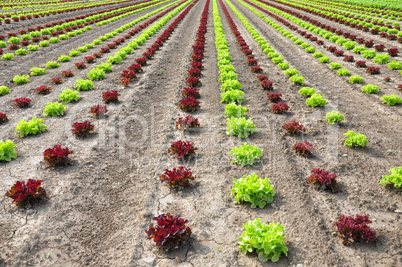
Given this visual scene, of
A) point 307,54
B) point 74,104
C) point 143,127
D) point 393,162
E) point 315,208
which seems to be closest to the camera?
point 315,208

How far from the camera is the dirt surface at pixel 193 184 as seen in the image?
5.23 meters

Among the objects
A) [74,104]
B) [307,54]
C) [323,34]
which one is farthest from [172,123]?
[323,34]

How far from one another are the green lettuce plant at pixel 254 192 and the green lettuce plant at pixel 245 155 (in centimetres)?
138

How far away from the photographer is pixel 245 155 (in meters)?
7.75

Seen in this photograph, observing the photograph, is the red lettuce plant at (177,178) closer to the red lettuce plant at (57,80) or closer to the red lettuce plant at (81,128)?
the red lettuce plant at (81,128)

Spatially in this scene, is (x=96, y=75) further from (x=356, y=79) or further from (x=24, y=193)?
(x=356, y=79)

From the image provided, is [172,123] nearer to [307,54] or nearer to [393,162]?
[393,162]

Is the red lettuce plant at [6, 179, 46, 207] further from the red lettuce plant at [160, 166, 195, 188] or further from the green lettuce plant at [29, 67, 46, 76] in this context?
the green lettuce plant at [29, 67, 46, 76]

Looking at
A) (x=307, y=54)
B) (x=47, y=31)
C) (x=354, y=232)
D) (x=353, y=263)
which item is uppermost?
(x=47, y=31)

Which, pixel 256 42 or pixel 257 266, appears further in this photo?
pixel 256 42

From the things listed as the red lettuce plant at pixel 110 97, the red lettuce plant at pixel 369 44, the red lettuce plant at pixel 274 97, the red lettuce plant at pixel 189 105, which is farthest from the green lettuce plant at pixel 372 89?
the red lettuce plant at pixel 110 97

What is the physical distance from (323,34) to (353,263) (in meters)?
24.5

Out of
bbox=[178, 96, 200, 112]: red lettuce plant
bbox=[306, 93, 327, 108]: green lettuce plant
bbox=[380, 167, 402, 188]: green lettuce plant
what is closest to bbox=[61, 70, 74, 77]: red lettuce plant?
bbox=[178, 96, 200, 112]: red lettuce plant

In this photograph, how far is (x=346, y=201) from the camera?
21.2 feet
